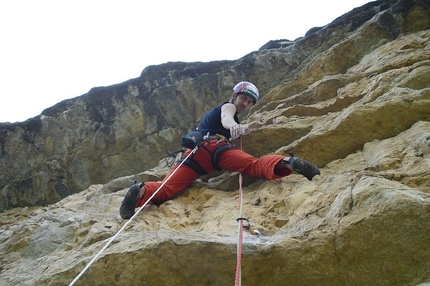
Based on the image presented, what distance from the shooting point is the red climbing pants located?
3.87 metres

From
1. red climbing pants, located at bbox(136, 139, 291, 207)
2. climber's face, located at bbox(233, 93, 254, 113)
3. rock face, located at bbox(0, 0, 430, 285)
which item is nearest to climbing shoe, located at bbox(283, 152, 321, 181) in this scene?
rock face, located at bbox(0, 0, 430, 285)

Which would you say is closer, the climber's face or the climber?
the climber

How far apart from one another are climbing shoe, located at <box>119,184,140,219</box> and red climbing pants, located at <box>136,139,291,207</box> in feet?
0.75

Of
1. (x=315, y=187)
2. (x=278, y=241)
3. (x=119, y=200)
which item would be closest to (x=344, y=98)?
(x=315, y=187)

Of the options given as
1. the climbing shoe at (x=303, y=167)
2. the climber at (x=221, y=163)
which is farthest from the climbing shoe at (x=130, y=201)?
the climbing shoe at (x=303, y=167)

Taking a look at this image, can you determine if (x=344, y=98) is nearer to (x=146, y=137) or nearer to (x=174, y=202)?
(x=174, y=202)

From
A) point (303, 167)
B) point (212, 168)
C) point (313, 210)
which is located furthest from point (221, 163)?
point (313, 210)

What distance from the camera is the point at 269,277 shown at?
2.43 m

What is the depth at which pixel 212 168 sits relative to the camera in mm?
4793

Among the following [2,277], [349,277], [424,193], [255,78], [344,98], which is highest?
[255,78]

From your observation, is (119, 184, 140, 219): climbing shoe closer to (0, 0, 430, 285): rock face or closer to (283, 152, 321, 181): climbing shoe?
(0, 0, 430, 285): rock face

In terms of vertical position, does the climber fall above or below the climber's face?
below

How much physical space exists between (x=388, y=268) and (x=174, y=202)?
2.89 metres

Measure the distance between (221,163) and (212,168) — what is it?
345mm
